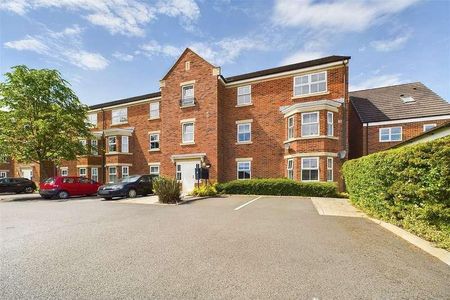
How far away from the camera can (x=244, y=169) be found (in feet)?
65.5

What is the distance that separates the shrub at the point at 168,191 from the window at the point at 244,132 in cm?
818

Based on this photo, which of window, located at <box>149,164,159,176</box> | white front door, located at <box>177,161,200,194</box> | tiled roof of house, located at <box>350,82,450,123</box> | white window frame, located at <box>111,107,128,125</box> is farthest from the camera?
white window frame, located at <box>111,107,128,125</box>

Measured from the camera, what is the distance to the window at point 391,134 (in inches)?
741

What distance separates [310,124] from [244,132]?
531cm

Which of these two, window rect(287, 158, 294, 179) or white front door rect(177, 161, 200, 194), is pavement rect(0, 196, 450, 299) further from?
white front door rect(177, 161, 200, 194)

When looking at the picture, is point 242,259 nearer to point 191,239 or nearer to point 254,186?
point 191,239

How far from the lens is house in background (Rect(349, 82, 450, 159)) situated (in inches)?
723

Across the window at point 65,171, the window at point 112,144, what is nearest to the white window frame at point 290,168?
the window at point 112,144

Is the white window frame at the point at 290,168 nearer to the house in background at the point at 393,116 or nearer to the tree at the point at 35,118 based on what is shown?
the house in background at the point at 393,116

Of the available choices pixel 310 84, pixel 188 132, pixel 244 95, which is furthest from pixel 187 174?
pixel 310 84

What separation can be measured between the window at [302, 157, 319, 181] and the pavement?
29.2 ft

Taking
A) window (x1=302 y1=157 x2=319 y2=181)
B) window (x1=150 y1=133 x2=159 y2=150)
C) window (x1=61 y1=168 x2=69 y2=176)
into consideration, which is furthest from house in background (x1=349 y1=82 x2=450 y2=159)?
window (x1=61 y1=168 x2=69 y2=176)

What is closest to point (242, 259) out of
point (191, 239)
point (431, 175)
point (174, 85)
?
point (191, 239)

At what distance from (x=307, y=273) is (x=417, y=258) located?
232cm
